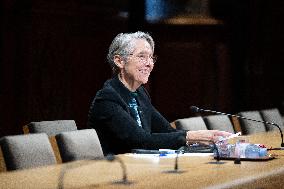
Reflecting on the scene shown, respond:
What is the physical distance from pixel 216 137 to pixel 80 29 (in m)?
3.98

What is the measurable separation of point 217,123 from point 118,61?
1.65 metres

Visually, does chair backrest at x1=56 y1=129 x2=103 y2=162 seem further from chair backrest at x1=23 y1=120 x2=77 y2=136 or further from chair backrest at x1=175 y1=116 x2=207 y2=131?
chair backrest at x1=175 y1=116 x2=207 y2=131

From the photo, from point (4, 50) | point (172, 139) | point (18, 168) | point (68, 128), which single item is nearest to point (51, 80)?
point (4, 50)

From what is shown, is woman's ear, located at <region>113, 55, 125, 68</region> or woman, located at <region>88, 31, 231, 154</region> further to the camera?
woman's ear, located at <region>113, 55, 125, 68</region>

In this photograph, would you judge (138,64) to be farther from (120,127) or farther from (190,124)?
(190,124)

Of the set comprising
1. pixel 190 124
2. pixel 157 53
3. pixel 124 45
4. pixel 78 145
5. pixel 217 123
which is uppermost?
pixel 124 45

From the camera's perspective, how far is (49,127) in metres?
3.76

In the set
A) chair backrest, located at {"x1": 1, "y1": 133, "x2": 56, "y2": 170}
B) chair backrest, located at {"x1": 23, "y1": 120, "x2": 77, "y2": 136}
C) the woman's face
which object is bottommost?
chair backrest, located at {"x1": 23, "y1": 120, "x2": 77, "y2": 136}

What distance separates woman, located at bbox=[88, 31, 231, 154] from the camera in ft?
10.9

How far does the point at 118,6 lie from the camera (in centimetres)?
729

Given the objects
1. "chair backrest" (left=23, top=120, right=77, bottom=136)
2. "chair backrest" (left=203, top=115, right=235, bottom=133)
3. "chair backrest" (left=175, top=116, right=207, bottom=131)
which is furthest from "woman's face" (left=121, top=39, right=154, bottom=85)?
"chair backrest" (left=203, top=115, right=235, bottom=133)

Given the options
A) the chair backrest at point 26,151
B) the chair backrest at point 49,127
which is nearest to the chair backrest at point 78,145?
the chair backrest at point 26,151

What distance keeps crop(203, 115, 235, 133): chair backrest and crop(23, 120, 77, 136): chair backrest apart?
1.44m

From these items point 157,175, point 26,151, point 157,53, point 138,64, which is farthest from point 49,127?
point 157,53
